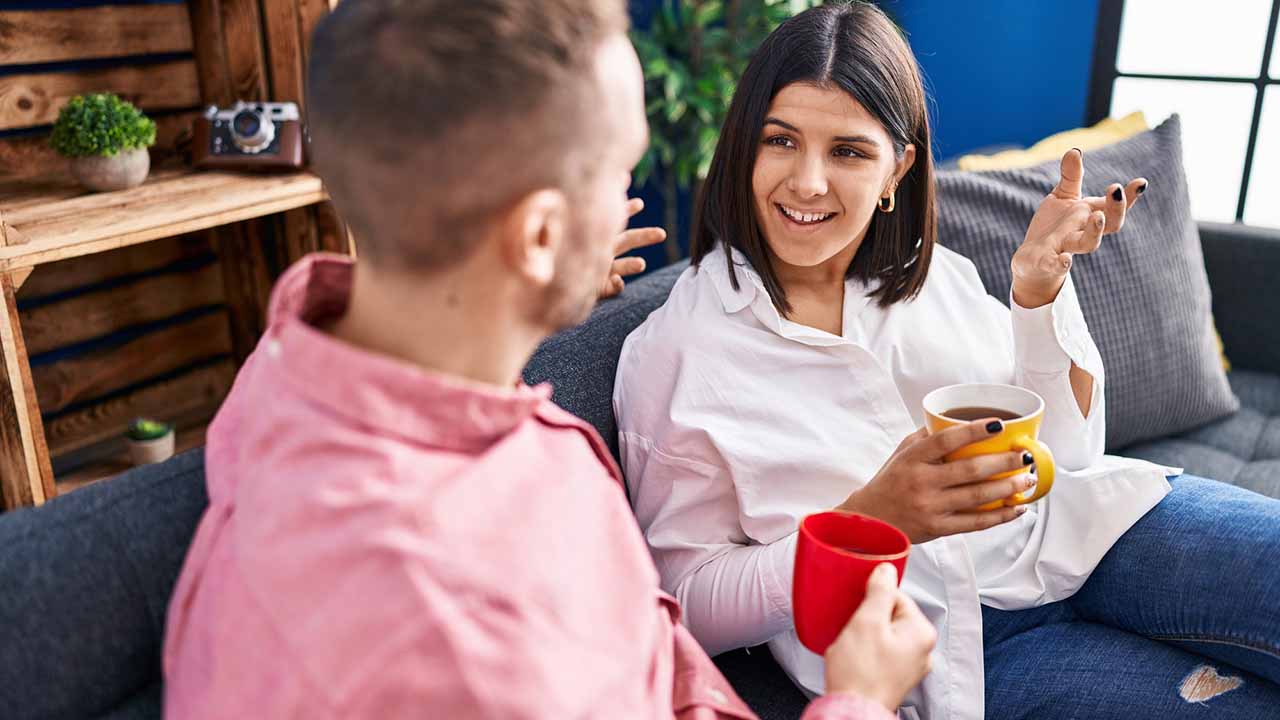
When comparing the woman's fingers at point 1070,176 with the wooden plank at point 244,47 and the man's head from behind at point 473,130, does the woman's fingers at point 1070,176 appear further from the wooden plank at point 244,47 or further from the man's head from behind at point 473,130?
the wooden plank at point 244,47

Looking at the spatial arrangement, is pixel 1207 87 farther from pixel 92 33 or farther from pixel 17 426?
pixel 17 426

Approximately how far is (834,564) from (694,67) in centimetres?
261

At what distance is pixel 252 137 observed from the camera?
2.12 metres

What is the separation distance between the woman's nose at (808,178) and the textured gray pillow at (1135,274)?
0.52m

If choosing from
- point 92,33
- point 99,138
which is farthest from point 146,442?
point 92,33

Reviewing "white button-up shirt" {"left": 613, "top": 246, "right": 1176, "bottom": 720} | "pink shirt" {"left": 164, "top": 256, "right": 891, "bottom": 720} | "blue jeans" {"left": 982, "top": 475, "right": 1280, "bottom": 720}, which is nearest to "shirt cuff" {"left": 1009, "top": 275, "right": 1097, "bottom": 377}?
"white button-up shirt" {"left": 613, "top": 246, "right": 1176, "bottom": 720}

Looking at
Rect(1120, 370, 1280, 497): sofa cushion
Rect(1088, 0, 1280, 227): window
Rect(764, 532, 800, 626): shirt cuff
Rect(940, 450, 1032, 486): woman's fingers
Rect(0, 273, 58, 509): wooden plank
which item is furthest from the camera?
Rect(1088, 0, 1280, 227): window

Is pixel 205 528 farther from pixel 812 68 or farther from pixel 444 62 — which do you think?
pixel 812 68

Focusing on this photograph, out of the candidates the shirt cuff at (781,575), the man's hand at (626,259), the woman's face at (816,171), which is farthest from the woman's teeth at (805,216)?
the shirt cuff at (781,575)

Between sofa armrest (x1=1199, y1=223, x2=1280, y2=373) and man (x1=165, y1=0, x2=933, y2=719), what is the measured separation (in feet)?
6.24

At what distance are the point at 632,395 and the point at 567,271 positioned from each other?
540 millimetres

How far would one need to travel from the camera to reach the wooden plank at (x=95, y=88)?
200 cm

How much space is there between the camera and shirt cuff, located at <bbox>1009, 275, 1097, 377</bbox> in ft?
4.25

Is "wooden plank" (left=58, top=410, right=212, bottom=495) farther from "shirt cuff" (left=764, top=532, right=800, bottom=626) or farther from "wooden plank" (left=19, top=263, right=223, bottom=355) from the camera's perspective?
"shirt cuff" (left=764, top=532, right=800, bottom=626)
